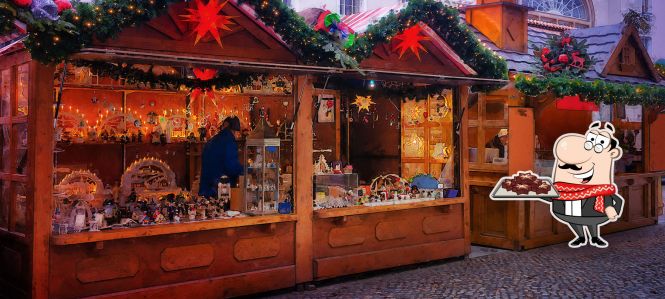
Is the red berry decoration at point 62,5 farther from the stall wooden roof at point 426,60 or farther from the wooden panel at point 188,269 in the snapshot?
the stall wooden roof at point 426,60

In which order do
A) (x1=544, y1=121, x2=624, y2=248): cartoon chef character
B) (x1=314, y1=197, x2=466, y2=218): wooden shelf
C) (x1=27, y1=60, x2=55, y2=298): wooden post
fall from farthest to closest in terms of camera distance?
(x1=544, y1=121, x2=624, y2=248): cartoon chef character → (x1=314, y1=197, x2=466, y2=218): wooden shelf → (x1=27, y1=60, x2=55, y2=298): wooden post

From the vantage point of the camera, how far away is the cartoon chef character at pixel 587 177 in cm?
980

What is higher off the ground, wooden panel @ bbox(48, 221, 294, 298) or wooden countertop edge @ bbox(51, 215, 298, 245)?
wooden countertop edge @ bbox(51, 215, 298, 245)

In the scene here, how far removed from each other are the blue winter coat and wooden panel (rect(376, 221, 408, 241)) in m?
2.12

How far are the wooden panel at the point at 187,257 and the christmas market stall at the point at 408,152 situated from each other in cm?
149

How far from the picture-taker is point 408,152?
11.3 metres

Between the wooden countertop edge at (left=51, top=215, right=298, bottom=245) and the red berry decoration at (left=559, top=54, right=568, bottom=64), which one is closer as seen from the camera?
the wooden countertop edge at (left=51, top=215, right=298, bottom=245)

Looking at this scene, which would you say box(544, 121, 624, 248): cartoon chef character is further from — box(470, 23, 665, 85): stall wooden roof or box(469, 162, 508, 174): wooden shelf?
box(470, 23, 665, 85): stall wooden roof

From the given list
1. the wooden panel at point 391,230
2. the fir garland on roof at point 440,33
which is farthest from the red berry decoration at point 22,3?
the wooden panel at point 391,230

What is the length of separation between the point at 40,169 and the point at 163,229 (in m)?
1.35

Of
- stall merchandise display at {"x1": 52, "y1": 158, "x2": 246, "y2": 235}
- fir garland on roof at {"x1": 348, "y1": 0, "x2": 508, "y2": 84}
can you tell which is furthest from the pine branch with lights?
fir garland on roof at {"x1": 348, "y1": 0, "x2": 508, "y2": 84}

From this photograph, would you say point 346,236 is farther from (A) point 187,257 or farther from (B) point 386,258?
(A) point 187,257

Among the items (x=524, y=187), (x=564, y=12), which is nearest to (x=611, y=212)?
(x=524, y=187)

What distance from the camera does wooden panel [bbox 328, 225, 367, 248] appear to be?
8462 millimetres
